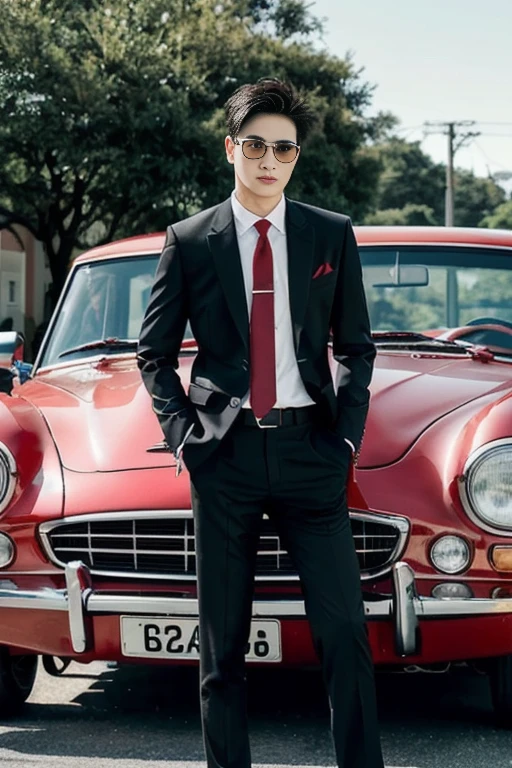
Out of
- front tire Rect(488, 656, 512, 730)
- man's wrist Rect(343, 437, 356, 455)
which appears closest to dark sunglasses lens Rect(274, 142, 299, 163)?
man's wrist Rect(343, 437, 356, 455)

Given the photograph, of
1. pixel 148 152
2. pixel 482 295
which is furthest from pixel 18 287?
pixel 482 295

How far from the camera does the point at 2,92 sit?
2555cm

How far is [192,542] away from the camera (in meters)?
4.06

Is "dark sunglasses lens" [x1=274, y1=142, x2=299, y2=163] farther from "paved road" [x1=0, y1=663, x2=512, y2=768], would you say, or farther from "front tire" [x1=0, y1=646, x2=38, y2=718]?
"front tire" [x1=0, y1=646, x2=38, y2=718]

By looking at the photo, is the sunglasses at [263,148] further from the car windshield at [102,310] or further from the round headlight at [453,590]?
the car windshield at [102,310]

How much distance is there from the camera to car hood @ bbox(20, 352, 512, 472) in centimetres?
427

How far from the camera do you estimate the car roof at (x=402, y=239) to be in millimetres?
5801

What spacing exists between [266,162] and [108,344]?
2396 millimetres

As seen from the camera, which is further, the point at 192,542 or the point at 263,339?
the point at 192,542

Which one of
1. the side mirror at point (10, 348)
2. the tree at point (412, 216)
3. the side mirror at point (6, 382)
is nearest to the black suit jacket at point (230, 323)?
the side mirror at point (6, 382)

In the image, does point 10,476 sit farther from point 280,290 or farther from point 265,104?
point 265,104

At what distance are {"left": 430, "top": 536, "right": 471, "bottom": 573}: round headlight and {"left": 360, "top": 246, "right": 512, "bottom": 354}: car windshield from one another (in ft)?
5.72

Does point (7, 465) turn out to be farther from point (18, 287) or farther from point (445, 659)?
point (18, 287)

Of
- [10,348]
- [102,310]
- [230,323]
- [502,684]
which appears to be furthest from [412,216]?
[230,323]
